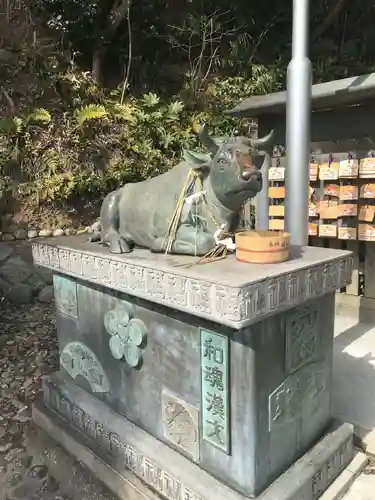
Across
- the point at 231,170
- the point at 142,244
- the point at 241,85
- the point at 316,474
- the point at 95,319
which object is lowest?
the point at 316,474

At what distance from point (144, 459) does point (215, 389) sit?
2.37 ft

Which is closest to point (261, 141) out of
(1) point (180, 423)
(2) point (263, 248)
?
(2) point (263, 248)

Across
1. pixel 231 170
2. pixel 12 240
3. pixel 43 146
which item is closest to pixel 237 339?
pixel 231 170

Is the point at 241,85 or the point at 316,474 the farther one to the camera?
the point at 241,85

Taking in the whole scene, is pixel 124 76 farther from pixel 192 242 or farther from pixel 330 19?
pixel 192 242

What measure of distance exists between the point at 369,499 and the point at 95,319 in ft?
6.43

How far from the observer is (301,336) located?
2271 mm

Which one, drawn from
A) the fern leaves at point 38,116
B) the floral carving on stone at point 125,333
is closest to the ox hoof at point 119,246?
the floral carving on stone at point 125,333

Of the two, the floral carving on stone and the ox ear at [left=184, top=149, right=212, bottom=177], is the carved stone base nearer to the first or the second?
the floral carving on stone

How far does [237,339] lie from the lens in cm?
200

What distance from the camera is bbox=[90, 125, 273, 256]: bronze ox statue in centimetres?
219

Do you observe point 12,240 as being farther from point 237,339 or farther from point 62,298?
point 237,339

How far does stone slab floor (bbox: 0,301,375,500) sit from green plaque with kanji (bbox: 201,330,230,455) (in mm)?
883

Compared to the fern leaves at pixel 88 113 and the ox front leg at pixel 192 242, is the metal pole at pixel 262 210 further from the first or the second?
the fern leaves at pixel 88 113
